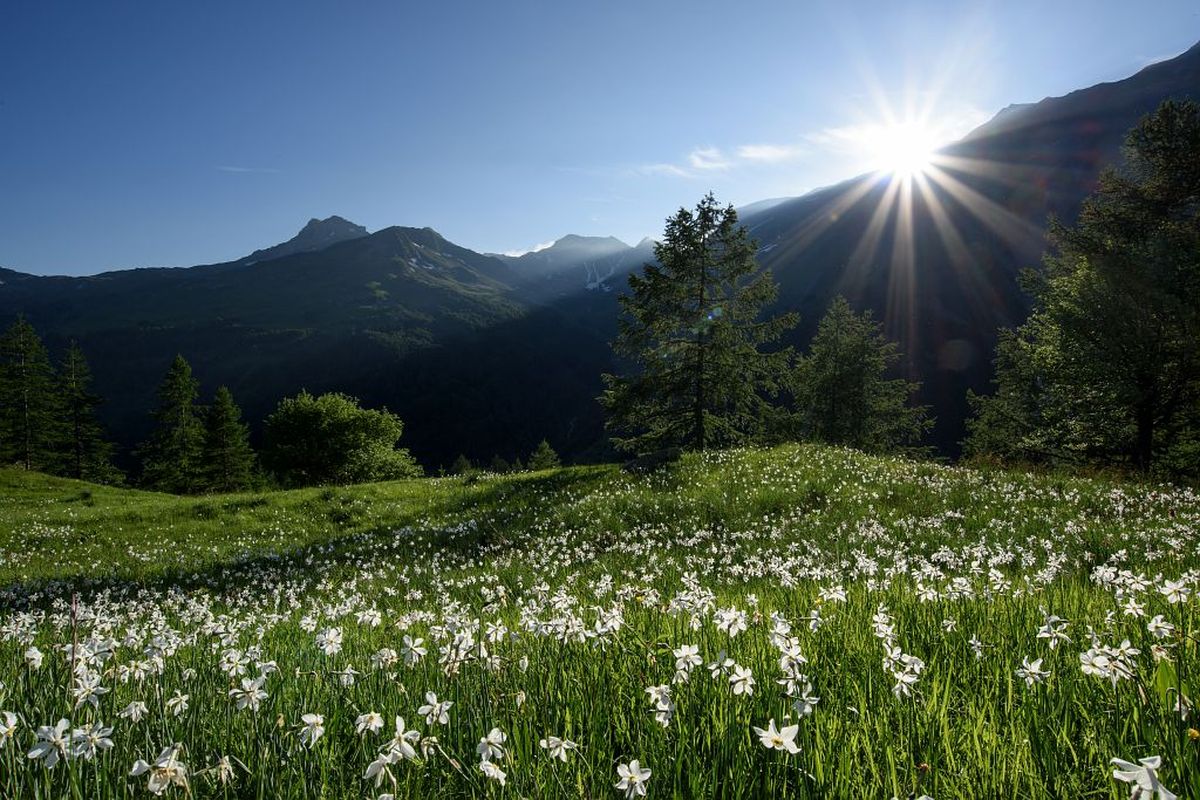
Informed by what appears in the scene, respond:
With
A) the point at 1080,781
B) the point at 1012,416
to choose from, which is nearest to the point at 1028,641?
the point at 1080,781

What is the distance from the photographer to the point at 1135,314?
2222cm

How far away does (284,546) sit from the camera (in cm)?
1541

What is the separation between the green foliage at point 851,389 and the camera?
47.1 metres

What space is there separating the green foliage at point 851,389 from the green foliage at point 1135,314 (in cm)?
1629

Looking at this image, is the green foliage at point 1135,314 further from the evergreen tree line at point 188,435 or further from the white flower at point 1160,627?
the evergreen tree line at point 188,435

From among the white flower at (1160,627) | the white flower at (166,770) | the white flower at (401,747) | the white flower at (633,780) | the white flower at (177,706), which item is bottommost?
the white flower at (1160,627)

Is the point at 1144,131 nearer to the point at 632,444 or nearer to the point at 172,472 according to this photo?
the point at 632,444

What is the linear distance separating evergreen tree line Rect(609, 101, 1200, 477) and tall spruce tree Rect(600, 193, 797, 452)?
0.22 feet

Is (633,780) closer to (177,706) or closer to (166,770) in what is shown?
(166,770)

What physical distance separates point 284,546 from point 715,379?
19.4 metres

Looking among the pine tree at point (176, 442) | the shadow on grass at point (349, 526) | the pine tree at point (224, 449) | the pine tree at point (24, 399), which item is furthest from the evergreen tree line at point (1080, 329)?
the pine tree at point (24, 399)

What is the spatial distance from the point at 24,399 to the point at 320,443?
40750 millimetres

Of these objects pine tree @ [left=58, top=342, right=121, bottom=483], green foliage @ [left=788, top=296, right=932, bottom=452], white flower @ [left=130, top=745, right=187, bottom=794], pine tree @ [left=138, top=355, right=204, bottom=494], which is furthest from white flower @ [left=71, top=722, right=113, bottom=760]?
pine tree @ [left=58, top=342, right=121, bottom=483]

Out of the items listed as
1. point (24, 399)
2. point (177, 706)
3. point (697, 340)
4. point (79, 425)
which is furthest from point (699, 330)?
point (79, 425)
